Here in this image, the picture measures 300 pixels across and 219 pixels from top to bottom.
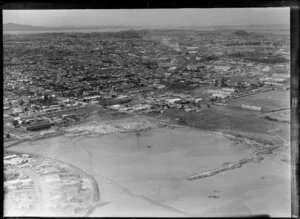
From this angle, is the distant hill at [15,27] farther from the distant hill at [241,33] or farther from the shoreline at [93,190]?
the distant hill at [241,33]

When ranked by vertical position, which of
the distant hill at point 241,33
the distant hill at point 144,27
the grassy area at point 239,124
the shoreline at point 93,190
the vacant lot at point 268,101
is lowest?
the shoreline at point 93,190

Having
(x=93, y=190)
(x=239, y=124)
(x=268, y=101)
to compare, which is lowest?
(x=93, y=190)

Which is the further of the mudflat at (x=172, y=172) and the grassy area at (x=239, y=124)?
the grassy area at (x=239, y=124)

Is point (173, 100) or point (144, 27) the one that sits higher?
point (144, 27)

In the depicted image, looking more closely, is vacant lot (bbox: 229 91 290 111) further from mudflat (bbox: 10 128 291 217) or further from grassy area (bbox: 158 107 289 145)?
mudflat (bbox: 10 128 291 217)

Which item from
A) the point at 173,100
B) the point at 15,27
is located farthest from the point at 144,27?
the point at 15,27

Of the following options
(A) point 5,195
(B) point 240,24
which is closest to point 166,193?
(A) point 5,195

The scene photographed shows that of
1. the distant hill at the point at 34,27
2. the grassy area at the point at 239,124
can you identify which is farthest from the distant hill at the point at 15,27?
the grassy area at the point at 239,124

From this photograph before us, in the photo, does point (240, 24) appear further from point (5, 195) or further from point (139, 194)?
point (5, 195)

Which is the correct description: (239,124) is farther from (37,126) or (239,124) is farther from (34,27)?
(34,27)
